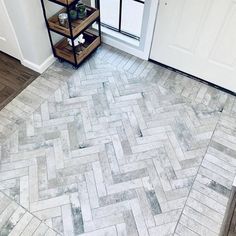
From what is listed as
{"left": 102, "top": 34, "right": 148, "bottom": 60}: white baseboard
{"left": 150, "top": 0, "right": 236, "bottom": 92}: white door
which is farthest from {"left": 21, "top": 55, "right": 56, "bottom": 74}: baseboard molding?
{"left": 150, "top": 0, "right": 236, "bottom": 92}: white door

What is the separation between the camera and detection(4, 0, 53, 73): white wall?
6.47 ft

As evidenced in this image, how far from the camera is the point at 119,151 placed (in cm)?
200

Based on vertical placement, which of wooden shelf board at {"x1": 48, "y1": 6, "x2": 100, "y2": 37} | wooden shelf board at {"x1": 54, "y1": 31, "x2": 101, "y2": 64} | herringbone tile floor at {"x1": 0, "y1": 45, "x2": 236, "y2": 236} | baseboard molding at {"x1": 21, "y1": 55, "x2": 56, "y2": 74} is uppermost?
wooden shelf board at {"x1": 48, "y1": 6, "x2": 100, "y2": 37}

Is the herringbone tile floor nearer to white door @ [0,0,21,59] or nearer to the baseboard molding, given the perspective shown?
the baseboard molding

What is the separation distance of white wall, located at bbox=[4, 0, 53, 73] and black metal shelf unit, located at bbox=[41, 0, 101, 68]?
0.06m

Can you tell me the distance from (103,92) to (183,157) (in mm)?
916

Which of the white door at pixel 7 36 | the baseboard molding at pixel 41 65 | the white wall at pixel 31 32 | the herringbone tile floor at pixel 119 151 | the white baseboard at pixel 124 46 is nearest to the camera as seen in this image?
the herringbone tile floor at pixel 119 151

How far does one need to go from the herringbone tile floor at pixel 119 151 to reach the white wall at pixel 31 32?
0.15 meters

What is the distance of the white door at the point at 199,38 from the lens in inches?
77.8

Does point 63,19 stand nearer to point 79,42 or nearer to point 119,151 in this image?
point 79,42

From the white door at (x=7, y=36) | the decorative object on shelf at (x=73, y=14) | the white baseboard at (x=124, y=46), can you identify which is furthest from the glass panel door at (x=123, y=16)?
the white door at (x=7, y=36)

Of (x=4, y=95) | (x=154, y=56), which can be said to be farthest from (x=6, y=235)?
(x=154, y=56)

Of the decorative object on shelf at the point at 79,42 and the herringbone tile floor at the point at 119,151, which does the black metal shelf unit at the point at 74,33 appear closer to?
the decorative object on shelf at the point at 79,42

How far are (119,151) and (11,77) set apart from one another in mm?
1287
